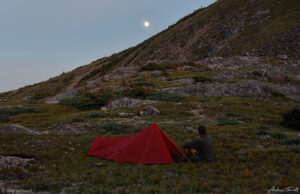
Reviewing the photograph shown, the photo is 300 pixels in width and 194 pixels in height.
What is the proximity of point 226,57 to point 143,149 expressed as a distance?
124 ft

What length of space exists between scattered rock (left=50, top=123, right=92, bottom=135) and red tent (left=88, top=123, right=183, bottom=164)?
4.53 meters

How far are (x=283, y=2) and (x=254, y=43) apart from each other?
17.3m

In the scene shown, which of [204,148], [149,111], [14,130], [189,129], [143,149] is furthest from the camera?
[149,111]

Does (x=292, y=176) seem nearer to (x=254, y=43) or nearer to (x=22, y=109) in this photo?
(x=22, y=109)

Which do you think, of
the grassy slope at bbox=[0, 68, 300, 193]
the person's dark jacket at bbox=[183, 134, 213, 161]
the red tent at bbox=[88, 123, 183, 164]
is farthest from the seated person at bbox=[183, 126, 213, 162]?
the red tent at bbox=[88, 123, 183, 164]

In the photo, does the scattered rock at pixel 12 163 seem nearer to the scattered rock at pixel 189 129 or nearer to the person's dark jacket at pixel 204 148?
the person's dark jacket at pixel 204 148

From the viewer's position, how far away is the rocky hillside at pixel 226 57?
27.9 m

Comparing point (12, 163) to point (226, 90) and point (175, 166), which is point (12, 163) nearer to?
point (175, 166)

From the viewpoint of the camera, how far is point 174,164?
9.01 metres

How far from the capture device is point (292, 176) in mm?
7398

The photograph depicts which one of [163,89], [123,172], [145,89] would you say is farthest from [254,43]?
[123,172]

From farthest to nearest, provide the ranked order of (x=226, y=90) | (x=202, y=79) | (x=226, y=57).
A: 1. (x=226, y=57)
2. (x=202, y=79)
3. (x=226, y=90)

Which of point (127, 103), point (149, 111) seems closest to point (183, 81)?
point (127, 103)

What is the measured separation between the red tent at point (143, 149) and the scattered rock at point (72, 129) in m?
4.53
